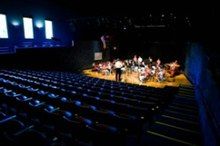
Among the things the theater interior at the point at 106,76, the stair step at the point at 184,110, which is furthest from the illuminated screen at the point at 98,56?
the stair step at the point at 184,110

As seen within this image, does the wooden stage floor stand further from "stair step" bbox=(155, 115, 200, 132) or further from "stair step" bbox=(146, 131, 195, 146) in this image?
"stair step" bbox=(146, 131, 195, 146)

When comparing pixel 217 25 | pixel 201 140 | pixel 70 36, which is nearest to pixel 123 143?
pixel 201 140

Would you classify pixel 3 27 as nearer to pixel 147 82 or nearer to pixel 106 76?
pixel 106 76

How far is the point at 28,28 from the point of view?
17.8 metres

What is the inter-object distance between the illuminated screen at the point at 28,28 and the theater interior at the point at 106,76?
0.09m

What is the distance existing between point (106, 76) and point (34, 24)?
869cm

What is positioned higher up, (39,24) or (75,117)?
(39,24)

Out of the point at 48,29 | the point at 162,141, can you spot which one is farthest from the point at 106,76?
the point at 162,141

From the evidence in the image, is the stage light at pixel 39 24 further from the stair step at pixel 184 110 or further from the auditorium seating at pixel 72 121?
the stair step at pixel 184 110

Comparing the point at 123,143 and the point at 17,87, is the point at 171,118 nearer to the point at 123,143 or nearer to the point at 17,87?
the point at 123,143

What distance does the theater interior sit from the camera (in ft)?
12.9

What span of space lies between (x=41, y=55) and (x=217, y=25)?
12.8 metres

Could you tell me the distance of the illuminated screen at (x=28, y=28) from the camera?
17516 millimetres

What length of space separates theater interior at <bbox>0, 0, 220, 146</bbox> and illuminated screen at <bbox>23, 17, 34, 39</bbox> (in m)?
0.09
